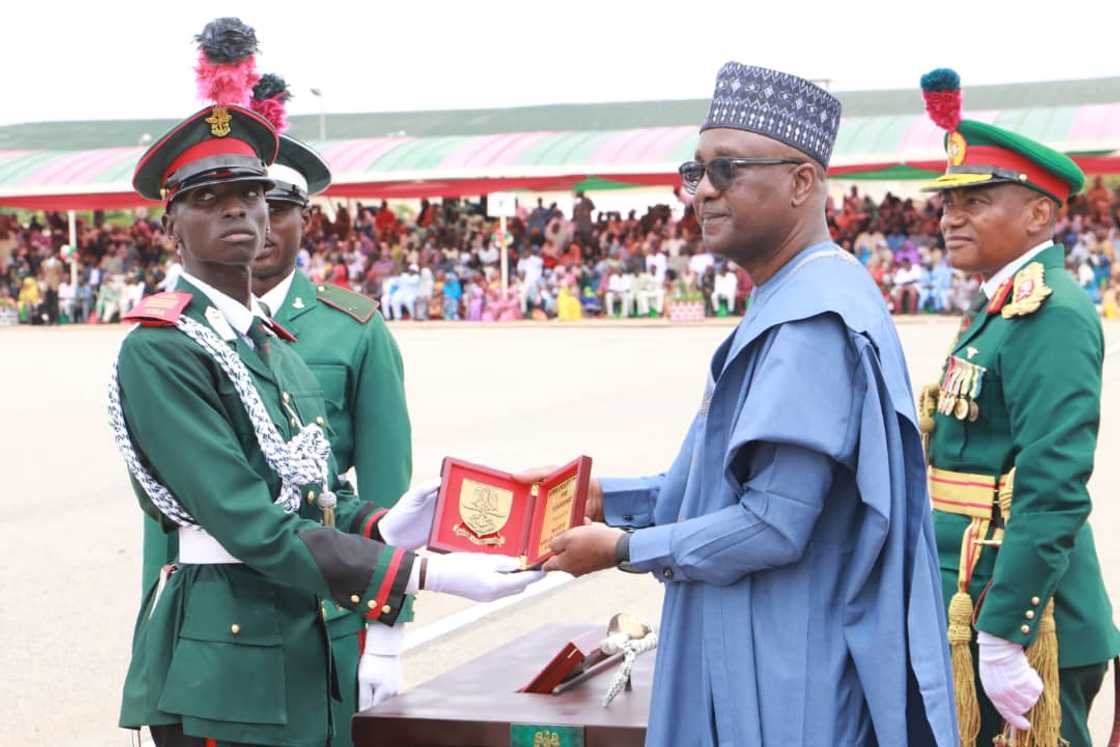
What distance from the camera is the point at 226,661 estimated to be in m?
3.17

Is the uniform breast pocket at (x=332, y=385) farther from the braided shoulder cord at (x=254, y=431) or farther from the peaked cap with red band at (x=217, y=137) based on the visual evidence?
the braided shoulder cord at (x=254, y=431)

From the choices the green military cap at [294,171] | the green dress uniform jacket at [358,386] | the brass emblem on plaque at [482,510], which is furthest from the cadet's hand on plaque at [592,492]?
the green military cap at [294,171]

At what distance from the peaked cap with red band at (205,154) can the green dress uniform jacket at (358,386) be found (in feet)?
3.63

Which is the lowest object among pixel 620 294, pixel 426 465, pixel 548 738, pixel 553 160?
pixel 426 465

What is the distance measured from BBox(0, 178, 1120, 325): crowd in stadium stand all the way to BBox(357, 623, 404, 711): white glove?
26.5 m

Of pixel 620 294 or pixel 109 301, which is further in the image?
pixel 109 301

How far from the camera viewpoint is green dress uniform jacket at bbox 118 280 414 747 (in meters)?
3.09

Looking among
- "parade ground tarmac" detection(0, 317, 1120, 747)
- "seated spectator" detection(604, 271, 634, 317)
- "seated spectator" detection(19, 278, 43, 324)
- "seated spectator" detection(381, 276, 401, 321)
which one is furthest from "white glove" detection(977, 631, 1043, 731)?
"seated spectator" detection(19, 278, 43, 324)

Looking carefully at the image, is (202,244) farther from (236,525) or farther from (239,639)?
(239,639)

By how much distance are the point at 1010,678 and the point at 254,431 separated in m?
1.87

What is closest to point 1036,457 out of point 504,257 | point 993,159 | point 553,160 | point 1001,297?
point 1001,297

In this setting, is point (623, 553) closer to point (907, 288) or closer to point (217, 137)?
point (217, 137)

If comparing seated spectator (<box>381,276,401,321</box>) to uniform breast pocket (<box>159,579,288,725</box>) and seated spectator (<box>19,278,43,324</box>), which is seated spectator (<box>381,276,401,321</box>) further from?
uniform breast pocket (<box>159,579,288,725</box>)

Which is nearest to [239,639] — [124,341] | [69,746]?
[124,341]
